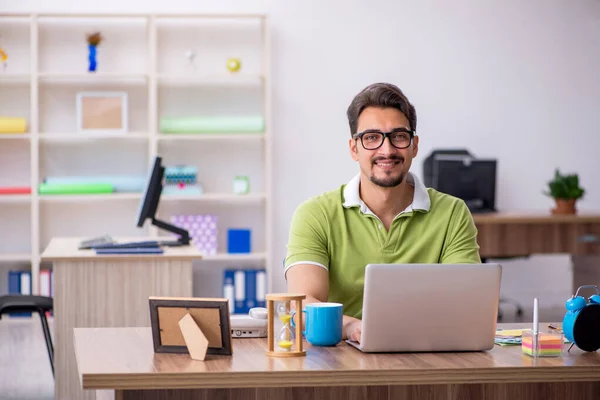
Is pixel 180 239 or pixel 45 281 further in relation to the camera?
pixel 45 281

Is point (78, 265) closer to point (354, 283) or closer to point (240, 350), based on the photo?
point (354, 283)

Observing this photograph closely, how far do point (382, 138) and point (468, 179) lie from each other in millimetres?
3984

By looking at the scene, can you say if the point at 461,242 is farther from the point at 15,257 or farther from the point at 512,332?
the point at 15,257

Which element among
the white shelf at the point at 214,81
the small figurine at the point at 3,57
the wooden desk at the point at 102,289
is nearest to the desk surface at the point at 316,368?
the wooden desk at the point at 102,289

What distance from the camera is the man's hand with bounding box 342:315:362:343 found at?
84.0 inches

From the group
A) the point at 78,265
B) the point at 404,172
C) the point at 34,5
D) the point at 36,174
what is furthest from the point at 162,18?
the point at 404,172

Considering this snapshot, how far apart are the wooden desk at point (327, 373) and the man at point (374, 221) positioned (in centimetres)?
44

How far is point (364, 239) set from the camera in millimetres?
2605

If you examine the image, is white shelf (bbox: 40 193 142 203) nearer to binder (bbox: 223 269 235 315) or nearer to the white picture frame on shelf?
the white picture frame on shelf

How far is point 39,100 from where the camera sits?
21.7ft

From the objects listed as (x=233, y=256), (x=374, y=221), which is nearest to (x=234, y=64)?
(x=233, y=256)

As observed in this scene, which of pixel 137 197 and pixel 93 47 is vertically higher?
pixel 93 47

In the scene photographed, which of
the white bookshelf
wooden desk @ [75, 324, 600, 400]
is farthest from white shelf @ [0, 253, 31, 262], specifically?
wooden desk @ [75, 324, 600, 400]

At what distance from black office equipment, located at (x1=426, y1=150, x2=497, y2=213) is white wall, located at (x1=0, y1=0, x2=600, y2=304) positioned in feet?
2.13
